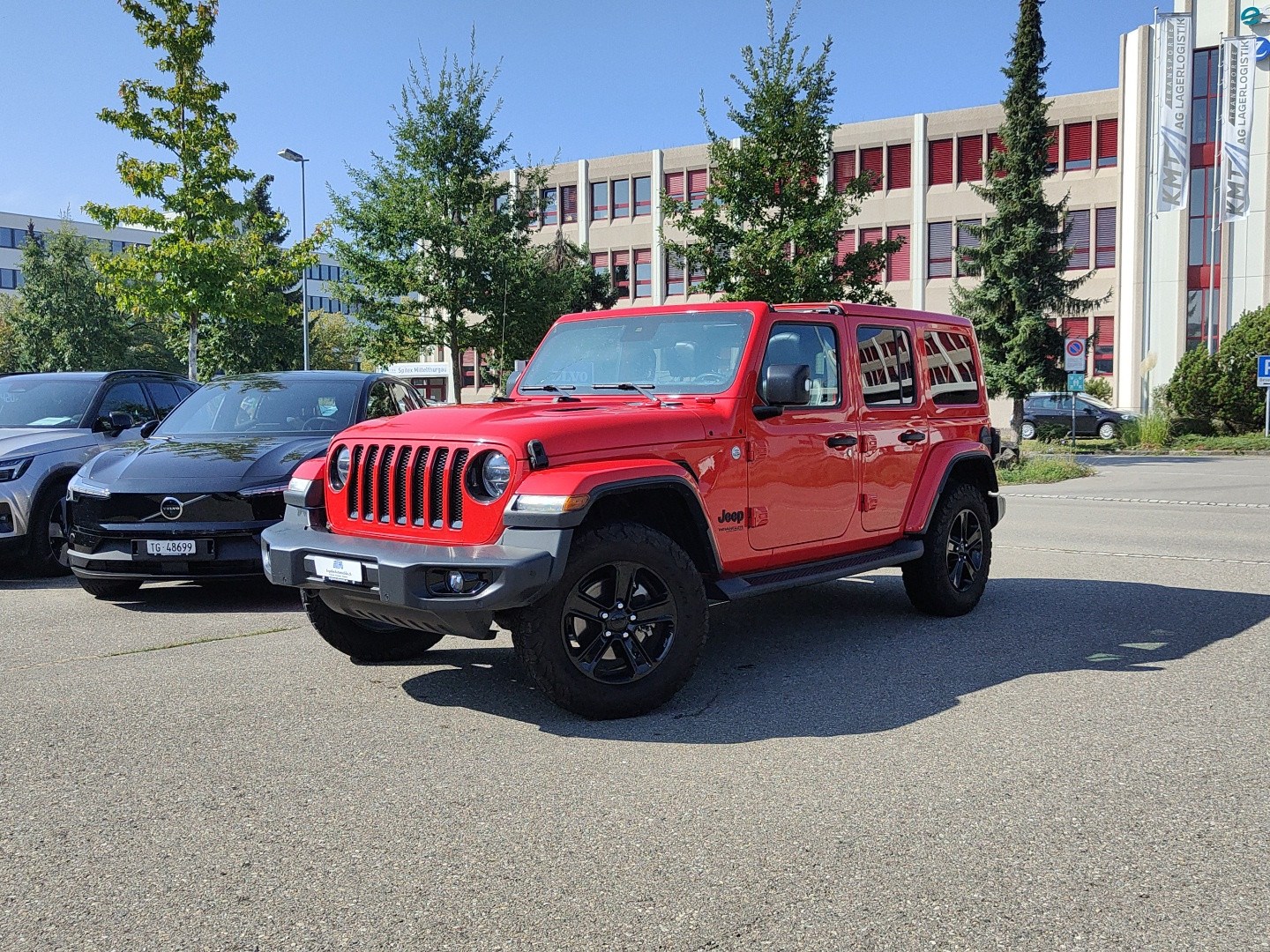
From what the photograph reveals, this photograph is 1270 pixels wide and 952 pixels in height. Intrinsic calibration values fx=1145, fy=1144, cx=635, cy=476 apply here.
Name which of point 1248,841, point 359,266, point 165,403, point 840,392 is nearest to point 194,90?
point 359,266

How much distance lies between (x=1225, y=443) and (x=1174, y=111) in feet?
52.7

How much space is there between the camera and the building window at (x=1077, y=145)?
46.2 m

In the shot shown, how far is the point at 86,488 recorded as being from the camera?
7801 millimetres

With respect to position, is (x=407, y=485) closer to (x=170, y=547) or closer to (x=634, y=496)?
(x=634, y=496)

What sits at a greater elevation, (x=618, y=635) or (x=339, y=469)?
(x=339, y=469)

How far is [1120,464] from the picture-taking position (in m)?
26.4

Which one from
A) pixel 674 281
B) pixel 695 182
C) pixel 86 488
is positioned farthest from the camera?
pixel 695 182

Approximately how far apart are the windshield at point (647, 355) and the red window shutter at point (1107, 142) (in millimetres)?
45136

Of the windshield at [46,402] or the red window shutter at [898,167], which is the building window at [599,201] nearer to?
the red window shutter at [898,167]

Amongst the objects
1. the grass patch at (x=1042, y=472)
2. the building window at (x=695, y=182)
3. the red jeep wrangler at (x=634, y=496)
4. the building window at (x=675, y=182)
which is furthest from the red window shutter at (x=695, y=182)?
the red jeep wrangler at (x=634, y=496)

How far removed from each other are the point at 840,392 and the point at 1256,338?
100.0 ft

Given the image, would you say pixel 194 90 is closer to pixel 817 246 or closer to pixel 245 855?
pixel 817 246

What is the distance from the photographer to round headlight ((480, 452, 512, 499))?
4762 millimetres

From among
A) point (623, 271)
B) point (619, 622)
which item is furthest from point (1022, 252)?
point (619, 622)
